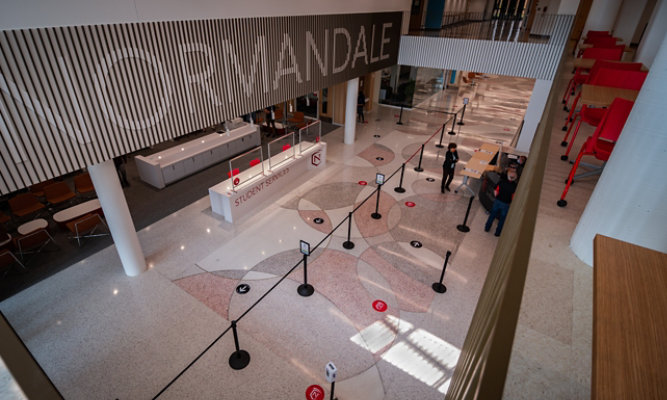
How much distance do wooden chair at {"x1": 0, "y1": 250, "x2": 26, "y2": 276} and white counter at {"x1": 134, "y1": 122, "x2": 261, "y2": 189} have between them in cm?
398

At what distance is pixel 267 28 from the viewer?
8227 mm

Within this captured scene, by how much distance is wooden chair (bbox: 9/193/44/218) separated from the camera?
8.45 m

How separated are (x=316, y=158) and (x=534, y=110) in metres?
8.68

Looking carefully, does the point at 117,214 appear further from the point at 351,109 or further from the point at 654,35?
the point at 654,35

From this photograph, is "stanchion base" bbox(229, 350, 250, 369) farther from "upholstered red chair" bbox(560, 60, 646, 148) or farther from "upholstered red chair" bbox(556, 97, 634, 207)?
"upholstered red chair" bbox(560, 60, 646, 148)

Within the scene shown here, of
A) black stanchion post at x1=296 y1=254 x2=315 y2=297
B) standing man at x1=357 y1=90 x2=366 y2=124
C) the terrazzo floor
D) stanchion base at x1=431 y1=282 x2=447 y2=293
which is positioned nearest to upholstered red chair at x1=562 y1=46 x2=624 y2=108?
the terrazzo floor

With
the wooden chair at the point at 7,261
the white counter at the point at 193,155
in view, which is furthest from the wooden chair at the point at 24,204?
the white counter at the point at 193,155

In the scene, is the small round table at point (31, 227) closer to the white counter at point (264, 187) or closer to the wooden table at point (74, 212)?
the wooden table at point (74, 212)

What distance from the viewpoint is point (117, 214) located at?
6.53m

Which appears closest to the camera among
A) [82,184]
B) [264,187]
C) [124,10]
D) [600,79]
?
[124,10]

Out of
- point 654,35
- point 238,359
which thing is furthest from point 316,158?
point 654,35

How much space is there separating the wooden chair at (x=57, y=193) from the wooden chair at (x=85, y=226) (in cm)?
155

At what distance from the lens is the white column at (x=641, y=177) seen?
3.65 metres

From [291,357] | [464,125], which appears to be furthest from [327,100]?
[291,357]
